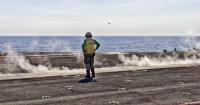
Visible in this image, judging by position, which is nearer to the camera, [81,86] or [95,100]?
[95,100]

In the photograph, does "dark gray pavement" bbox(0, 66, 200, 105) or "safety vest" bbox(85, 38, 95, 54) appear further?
"safety vest" bbox(85, 38, 95, 54)

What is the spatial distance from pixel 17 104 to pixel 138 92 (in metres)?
3.68

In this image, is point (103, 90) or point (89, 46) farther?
point (89, 46)

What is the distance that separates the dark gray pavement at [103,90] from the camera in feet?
28.3

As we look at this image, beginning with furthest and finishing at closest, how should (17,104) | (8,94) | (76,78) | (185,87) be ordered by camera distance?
(76,78) < (185,87) < (8,94) < (17,104)

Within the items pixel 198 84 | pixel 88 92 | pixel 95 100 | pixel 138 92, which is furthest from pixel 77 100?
pixel 198 84

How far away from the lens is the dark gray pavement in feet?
28.3

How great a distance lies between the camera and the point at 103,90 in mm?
10203

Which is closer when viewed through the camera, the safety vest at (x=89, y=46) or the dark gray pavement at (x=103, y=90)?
the dark gray pavement at (x=103, y=90)

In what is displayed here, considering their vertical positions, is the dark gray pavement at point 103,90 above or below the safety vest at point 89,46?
below

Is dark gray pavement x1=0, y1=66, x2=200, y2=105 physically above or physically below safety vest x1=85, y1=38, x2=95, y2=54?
below

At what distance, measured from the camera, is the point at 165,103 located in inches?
330

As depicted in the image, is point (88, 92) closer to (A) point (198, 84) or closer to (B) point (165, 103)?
(B) point (165, 103)

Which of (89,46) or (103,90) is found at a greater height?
(89,46)
